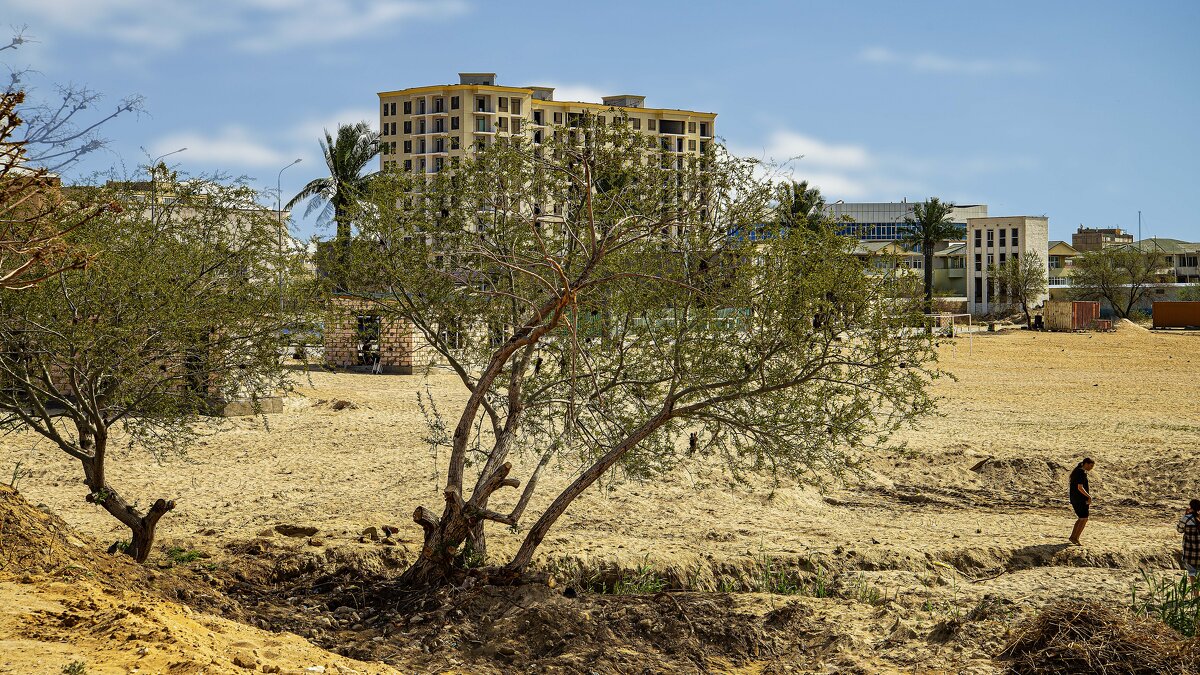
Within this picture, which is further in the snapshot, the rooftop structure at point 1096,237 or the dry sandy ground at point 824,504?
the rooftop structure at point 1096,237

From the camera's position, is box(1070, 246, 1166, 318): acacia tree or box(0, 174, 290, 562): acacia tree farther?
box(1070, 246, 1166, 318): acacia tree

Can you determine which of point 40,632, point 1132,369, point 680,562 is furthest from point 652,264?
point 1132,369

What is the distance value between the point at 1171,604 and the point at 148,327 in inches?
383

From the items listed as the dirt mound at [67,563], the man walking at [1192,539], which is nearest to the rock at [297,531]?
the dirt mound at [67,563]

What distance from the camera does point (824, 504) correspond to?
637 inches

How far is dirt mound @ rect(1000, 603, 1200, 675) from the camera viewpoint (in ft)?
26.4

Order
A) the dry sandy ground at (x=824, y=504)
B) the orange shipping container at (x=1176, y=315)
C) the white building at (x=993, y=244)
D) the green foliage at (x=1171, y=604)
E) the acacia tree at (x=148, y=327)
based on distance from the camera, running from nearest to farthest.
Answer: the green foliage at (x=1171, y=604) < the acacia tree at (x=148, y=327) < the dry sandy ground at (x=824, y=504) < the orange shipping container at (x=1176, y=315) < the white building at (x=993, y=244)

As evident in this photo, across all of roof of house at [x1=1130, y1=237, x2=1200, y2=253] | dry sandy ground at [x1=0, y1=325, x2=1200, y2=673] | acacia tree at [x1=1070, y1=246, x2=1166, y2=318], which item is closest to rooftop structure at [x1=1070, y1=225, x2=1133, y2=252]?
roof of house at [x1=1130, y1=237, x2=1200, y2=253]

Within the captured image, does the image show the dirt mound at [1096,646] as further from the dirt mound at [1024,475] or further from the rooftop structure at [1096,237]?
the rooftop structure at [1096,237]

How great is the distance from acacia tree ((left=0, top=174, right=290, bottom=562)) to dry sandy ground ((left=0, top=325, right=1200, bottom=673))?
207cm

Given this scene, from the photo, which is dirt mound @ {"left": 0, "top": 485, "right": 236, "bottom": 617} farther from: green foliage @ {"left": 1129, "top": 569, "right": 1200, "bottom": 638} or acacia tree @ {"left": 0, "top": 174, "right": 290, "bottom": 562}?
green foliage @ {"left": 1129, "top": 569, "right": 1200, "bottom": 638}

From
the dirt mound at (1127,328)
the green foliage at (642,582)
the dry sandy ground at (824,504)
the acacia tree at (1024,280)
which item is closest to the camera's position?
the green foliage at (642,582)

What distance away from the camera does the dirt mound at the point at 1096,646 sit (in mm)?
8055

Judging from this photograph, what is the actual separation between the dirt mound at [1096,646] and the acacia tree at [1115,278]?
295ft
